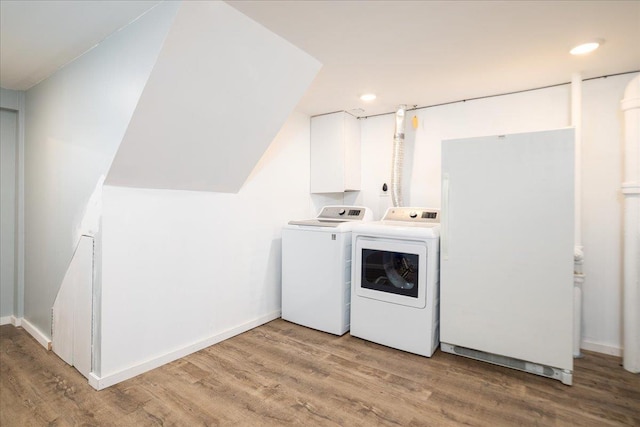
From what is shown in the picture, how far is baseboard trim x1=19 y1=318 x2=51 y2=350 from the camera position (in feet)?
8.63

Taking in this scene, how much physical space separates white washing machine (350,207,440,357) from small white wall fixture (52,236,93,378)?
2.00 meters

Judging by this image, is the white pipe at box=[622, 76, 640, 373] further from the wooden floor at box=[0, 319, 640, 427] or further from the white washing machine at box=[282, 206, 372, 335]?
the white washing machine at box=[282, 206, 372, 335]

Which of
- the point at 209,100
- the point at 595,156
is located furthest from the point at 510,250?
the point at 209,100

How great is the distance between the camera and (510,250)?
2.23 m

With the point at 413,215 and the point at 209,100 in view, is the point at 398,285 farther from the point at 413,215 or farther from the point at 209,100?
the point at 209,100

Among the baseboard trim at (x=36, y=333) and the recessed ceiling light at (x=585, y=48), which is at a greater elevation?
the recessed ceiling light at (x=585, y=48)

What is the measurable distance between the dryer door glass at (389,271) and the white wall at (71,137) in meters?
2.09

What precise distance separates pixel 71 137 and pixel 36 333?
70.9 inches

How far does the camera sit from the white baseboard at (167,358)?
205cm

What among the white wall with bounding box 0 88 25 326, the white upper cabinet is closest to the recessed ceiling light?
the white upper cabinet

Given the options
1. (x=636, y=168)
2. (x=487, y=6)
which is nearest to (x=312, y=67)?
(x=487, y=6)

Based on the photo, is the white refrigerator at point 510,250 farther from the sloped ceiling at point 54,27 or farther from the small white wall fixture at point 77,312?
the small white wall fixture at point 77,312

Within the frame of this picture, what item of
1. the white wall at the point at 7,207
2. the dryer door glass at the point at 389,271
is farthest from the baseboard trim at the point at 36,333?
the dryer door glass at the point at 389,271

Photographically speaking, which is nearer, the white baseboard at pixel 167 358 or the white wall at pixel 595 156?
the white baseboard at pixel 167 358
